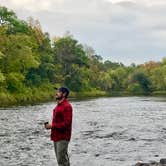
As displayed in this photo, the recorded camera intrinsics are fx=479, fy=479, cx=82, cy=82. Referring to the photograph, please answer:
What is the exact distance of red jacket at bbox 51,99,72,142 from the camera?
1414 centimetres

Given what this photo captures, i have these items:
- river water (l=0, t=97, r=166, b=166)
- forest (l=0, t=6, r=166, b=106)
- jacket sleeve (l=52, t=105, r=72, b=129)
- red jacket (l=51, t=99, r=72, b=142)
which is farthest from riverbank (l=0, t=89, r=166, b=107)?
jacket sleeve (l=52, t=105, r=72, b=129)

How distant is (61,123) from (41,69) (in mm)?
91834

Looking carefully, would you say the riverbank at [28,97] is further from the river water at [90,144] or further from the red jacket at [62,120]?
the red jacket at [62,120]

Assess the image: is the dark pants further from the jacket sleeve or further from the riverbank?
the riverbank

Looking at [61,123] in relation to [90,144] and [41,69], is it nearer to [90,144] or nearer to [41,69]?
[90,144]

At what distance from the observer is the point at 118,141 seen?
2712 cm

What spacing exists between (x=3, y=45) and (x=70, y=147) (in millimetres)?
55226

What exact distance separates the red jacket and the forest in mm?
50373

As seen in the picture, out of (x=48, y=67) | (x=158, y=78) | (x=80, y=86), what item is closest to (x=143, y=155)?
(x=48, y=67)

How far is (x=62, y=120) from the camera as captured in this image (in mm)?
14258

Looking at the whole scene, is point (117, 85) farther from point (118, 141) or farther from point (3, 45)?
point (118, 141)

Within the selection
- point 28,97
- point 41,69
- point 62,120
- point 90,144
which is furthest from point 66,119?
point 41,69

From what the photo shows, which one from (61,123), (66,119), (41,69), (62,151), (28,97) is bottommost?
(62,151)

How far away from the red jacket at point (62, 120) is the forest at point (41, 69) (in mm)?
50373
